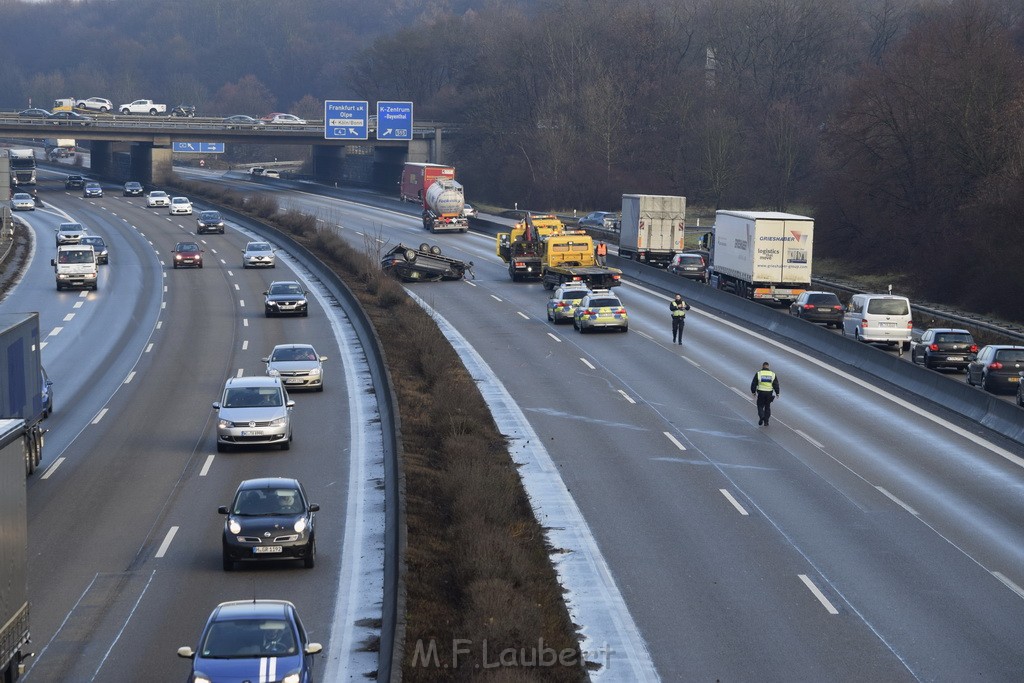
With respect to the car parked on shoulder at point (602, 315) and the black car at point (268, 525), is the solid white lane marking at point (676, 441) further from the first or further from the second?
the car parked on shoulder at point (602, 315)

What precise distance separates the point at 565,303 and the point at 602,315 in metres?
2.94

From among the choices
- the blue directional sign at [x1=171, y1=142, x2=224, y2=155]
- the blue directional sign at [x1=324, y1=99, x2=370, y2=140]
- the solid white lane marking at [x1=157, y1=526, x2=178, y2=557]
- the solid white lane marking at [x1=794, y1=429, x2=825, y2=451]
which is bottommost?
the solid white lane marking at [x1=157, y1=526, x2=178, y2=557]

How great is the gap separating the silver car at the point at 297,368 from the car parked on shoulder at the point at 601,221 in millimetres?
52483

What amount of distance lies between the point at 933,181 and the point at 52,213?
207 feet

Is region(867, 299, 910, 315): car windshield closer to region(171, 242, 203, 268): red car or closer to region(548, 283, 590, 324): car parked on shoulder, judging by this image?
region(548, 283, 590, 324): car parked on shoulder

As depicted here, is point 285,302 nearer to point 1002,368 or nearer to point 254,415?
point 254,415

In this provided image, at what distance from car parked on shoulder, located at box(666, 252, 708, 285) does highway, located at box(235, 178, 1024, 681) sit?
63.9 feet

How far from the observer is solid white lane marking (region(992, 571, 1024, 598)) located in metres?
19.7

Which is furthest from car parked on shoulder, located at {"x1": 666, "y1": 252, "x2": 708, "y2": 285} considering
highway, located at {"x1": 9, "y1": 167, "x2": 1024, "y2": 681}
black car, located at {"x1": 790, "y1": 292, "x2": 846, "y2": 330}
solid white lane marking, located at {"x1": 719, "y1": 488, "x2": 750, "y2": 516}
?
solid white lane marking, located at {"x1": 719, "y1": 488, "x2": 750, "y2": 516}

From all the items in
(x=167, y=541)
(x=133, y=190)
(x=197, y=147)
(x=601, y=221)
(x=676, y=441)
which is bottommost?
(x=167, y=541)

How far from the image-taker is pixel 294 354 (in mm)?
36844

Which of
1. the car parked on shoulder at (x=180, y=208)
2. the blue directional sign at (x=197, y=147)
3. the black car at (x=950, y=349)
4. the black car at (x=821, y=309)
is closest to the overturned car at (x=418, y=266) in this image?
the black car at (x=821, y=309)

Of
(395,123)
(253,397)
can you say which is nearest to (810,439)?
(253,397)

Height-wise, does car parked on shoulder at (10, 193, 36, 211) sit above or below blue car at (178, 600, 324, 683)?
above
